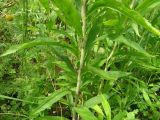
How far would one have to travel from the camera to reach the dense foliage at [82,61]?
149 cm

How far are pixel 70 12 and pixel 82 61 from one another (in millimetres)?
304

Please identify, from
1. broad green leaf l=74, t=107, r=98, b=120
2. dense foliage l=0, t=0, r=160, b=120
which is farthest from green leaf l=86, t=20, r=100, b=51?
broad green leaf l=74, t=107, r=98, b=120

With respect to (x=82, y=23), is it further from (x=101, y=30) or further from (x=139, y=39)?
(x=139, y=39)

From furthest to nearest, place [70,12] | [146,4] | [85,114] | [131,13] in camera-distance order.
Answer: [85,114], [146,4], [70,12], [131,13]

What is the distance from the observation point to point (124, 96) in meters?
2.29

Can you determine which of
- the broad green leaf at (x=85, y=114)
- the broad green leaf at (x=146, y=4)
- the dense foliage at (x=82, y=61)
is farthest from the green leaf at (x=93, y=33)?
the broad green leaf at (x=85, y=114)

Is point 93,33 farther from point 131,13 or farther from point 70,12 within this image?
point 131,13

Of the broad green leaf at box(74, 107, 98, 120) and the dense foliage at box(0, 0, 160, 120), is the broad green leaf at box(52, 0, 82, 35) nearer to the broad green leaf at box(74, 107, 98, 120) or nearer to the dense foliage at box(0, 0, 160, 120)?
the dense foliage at box(0, 0, 160, 120)

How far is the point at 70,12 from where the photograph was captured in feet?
4.44

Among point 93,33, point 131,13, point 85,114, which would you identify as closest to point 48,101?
point 85,114

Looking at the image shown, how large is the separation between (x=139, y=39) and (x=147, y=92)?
330 millimetres

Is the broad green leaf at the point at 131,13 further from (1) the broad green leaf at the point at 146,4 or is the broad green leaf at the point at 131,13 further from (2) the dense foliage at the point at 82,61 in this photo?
(1) the broad green leaf at the point at 146,4

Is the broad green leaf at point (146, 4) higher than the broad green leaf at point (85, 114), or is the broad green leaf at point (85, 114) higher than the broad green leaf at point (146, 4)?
the broad green leaf at point (146, 4)

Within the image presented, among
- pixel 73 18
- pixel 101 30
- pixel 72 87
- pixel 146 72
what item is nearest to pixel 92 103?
pixel 72 87
